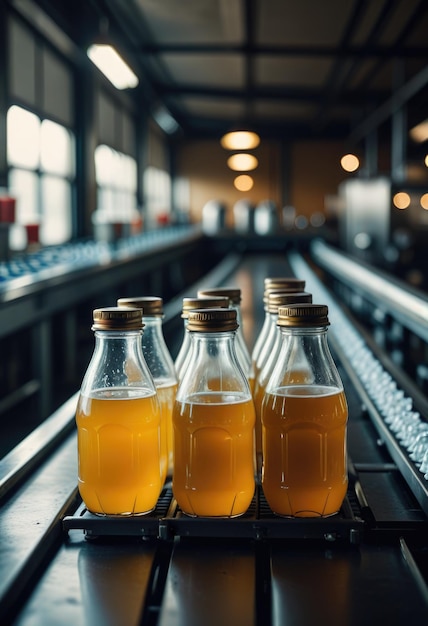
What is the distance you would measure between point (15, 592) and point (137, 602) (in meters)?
0.13

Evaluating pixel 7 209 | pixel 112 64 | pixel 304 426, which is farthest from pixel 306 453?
pixel 112 64

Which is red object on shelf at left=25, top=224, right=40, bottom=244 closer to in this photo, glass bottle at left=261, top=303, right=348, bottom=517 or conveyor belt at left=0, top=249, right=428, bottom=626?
conveyor belt at left=0, top=249, right=428, bottom=626

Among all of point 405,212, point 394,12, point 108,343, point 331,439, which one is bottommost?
point 331,439

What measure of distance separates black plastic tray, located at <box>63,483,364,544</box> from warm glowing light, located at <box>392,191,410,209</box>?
6.85m

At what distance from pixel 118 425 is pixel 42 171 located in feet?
24.9

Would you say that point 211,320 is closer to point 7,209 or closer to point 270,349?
point 270,349

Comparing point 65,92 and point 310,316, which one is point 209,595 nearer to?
point 310,316

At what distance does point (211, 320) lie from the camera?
908 mm

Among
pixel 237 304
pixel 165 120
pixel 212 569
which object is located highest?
pixel 165 120

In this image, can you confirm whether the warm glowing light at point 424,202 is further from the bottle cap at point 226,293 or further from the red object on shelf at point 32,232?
the bottle cap at point 226,293

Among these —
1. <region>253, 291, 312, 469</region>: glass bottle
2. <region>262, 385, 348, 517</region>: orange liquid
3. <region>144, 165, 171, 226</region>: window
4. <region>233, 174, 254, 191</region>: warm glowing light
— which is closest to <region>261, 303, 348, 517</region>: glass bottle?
<region>262, 385, 348, 517</region>: orange liquid

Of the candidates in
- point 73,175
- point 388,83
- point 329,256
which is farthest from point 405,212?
point 388,83

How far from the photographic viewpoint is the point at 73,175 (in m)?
9.85

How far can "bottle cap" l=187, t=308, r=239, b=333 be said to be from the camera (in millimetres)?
907
